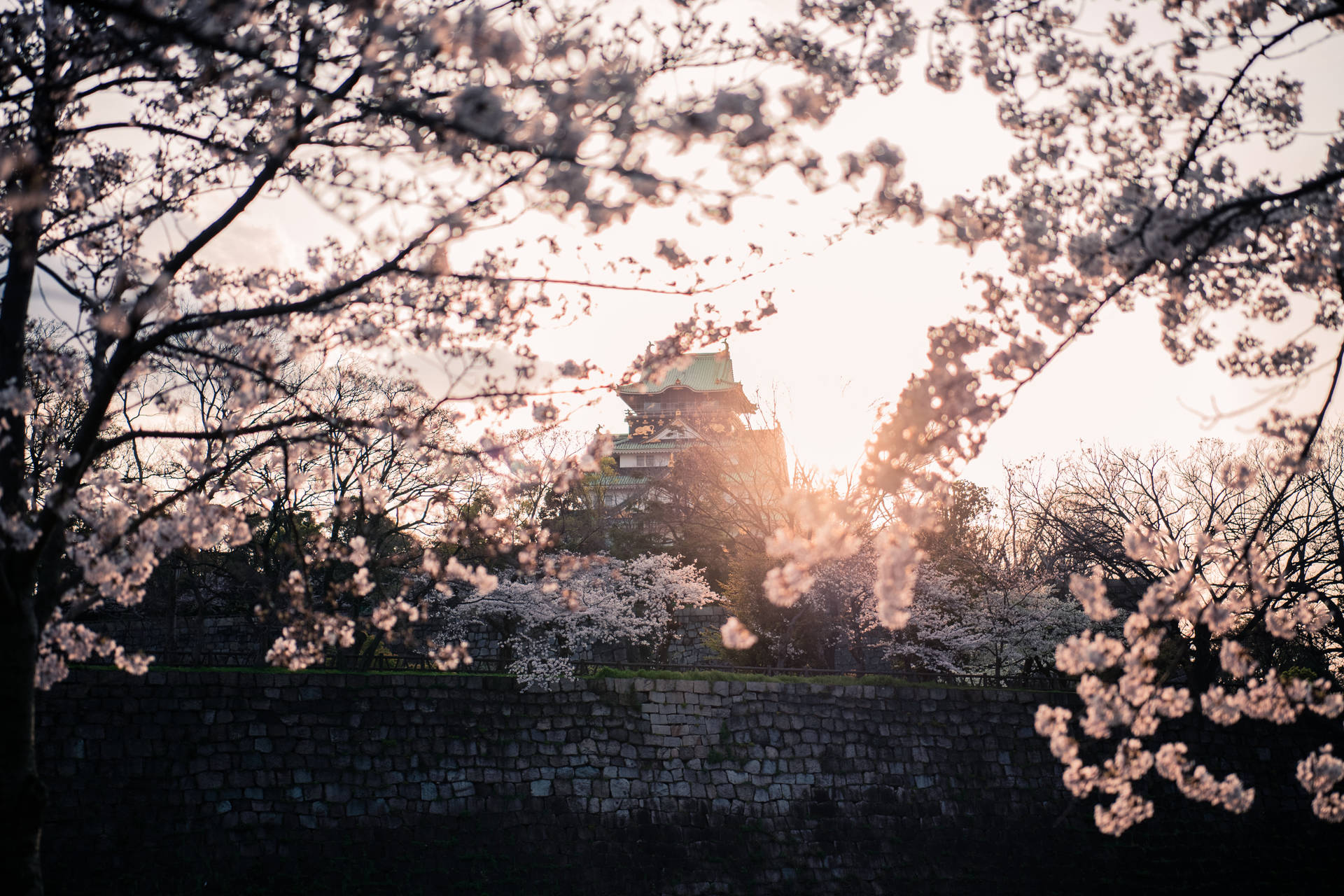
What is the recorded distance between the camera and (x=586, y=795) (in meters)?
11.5

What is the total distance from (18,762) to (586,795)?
340 inches

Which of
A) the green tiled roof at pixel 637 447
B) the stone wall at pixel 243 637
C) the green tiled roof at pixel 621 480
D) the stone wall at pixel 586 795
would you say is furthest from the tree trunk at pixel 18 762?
the green tiled roof at pixel 637 447

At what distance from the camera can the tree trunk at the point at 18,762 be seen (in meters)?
3.64

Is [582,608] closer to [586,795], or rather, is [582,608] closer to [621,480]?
[586,795]

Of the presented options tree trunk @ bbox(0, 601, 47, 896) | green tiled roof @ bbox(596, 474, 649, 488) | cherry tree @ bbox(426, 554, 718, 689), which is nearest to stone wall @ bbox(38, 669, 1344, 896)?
cherry tree @ bbox(426, 554, 718, 689)

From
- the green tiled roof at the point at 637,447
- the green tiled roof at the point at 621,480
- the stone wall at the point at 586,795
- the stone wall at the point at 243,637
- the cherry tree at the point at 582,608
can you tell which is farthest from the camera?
the green tiled roof at the point at 637,447

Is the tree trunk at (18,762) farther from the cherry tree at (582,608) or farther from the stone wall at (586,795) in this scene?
the cherry tree at (582,608)

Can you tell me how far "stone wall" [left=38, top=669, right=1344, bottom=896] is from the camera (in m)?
9.80

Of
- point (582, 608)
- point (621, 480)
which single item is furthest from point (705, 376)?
point (582, 608)

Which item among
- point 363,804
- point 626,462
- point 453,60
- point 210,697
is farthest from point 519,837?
point 626,462

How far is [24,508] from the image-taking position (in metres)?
4.18

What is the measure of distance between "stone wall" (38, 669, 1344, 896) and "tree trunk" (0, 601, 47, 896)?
694cm

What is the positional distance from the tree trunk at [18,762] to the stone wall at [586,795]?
694 cm

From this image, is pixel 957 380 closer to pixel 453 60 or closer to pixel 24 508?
pixel 453 60
